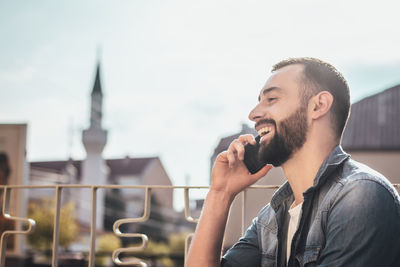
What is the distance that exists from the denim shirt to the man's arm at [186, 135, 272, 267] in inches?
8.1

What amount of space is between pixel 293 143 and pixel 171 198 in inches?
1873

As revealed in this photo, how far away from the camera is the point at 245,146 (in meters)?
1.94

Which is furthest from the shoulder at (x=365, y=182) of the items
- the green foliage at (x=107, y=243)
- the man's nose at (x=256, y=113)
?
the green foliage at (x=107, y=243)

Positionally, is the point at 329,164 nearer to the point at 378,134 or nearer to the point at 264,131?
the point at 264,131

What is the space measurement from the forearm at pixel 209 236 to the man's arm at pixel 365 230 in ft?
1.68

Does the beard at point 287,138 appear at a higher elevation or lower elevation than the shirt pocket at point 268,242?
higher

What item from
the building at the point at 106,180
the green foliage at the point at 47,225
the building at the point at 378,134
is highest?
the building at the point at 378,134

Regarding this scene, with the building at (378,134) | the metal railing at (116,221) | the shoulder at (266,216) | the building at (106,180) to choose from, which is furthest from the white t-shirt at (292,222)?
the building at (106,180)

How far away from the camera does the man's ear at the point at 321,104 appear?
158 centimetres

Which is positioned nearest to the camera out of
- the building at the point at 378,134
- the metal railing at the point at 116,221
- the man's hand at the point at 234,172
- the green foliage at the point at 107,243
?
the man's hand at the point at 234,172

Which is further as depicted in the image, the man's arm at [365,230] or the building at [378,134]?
the building at [378,134]

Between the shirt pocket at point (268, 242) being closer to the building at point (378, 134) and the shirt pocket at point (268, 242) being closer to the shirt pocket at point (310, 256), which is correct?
the shirt pocket at point (310, 256)

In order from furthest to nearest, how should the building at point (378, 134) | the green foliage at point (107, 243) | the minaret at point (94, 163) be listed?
the minaret at point (94, 163)
the green foliage at point (107, 243)
the building at point (378, 134)

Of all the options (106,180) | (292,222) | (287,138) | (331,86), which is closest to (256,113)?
(287,138)
